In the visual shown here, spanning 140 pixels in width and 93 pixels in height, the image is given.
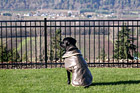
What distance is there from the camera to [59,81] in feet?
26.8

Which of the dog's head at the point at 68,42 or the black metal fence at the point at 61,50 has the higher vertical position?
the dog's head at the point at 68,42

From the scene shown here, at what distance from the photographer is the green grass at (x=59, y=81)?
23.8 feet

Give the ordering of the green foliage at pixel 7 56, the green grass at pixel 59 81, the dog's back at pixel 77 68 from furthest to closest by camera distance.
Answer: the green foliage at pixel 7 56
the dog's back at pixel 77 68
the green grass at pixel 59 81

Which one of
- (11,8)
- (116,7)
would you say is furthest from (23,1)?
(116,7)

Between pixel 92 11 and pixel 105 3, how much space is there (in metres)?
12.9

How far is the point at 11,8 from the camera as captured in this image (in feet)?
491

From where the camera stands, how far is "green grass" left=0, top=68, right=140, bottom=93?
7246 mm

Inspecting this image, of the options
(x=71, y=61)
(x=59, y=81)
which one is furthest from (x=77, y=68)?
(x=59, y=81)

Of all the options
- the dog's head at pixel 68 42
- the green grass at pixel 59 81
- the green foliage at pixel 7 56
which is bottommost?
the green foliage at pixel 7 56

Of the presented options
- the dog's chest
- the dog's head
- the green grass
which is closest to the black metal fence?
the green grass

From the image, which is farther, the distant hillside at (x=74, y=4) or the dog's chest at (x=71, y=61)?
the distant hillside at (x=74, y=4)

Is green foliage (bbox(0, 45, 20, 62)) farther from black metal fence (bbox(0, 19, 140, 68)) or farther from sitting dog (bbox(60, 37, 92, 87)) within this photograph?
sitting dog (bbox(60, 37, 92, 87))

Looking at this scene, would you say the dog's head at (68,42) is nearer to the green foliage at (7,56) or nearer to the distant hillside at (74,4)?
the green foliage at (7,56)

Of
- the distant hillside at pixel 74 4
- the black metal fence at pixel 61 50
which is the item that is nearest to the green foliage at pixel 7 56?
the black metal fence at pixel 61 50
